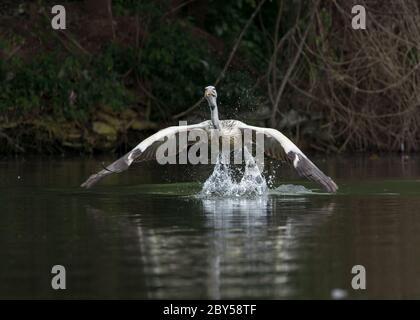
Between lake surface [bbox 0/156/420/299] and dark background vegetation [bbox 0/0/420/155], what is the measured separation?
7.23 metres

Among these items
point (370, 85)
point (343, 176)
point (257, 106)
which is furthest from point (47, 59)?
point (343, 176)

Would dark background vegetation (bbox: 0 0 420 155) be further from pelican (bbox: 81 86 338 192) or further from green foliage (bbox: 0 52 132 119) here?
pelican (bbox: 81 86 338 192)

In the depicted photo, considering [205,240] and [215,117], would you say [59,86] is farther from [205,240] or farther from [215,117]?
[205,240]

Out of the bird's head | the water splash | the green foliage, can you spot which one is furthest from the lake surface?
the green foliage

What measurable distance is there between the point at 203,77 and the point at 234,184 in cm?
923

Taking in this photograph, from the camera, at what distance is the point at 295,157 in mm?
13812

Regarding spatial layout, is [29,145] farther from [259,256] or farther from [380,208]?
[259,256]

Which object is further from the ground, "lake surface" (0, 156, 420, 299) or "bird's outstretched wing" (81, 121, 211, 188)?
"bird's outstretched wing" (81, 121, 211, 188)

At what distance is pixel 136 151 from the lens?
1420cm

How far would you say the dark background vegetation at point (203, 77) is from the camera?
23.3 metres

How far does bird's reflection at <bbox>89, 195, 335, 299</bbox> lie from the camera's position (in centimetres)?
791

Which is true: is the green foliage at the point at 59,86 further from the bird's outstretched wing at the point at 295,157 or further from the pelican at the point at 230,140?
the bird's outstretched wing at the point at 295,157
